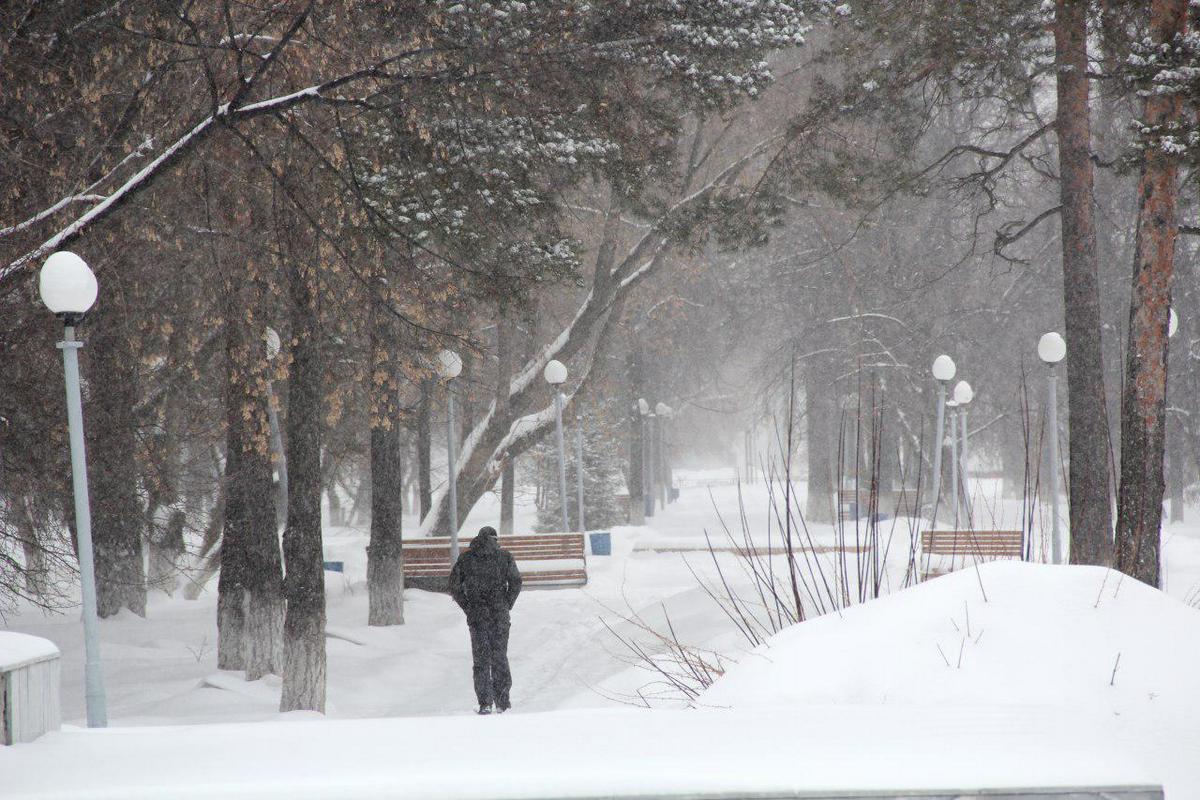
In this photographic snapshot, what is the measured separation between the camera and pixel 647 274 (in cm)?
2014

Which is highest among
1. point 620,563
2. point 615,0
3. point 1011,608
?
point 615,0

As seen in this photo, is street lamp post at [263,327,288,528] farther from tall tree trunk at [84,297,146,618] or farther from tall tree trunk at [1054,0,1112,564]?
tall tree trunk at [1054,0,1112,564]

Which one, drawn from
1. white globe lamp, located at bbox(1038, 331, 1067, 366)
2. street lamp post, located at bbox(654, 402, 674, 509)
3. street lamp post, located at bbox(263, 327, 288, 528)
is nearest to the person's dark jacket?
street lamp post, located at bbox(263, 327, 288, 528)

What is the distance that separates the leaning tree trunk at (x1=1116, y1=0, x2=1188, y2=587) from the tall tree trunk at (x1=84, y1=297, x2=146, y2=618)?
912cm

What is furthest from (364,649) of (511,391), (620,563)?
(620,563)

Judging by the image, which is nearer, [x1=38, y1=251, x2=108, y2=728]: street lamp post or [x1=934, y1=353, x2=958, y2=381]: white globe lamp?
[x1=38, y1=251, x2=108, y2=728]: street lamp post

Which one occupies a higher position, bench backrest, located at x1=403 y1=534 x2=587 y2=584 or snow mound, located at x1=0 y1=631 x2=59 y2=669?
snow mound, located at x1=0 y1=631 x2=59 y2=669

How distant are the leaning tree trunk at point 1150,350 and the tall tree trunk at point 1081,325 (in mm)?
749

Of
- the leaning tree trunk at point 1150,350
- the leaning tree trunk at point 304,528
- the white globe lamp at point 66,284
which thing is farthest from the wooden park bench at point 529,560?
the white globe lamp at point 66,284

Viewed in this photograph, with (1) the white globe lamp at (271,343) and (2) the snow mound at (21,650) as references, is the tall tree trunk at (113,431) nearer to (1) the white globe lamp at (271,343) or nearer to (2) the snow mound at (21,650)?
(1) the white globe lamp at (271,343)

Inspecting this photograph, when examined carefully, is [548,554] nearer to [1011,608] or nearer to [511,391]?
[511,391]

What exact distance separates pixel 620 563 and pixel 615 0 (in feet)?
49.3

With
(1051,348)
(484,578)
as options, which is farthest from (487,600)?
(1051,348)

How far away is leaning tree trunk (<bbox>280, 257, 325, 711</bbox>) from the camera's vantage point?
403 inches
